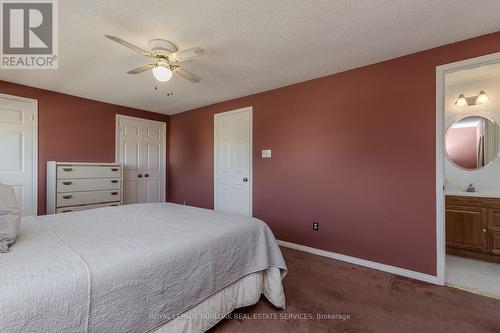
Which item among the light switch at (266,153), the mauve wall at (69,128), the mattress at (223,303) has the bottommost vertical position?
the mattress at (223,303)

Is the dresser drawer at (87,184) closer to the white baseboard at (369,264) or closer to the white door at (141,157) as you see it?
the white door at (141,157)

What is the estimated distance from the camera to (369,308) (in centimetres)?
185

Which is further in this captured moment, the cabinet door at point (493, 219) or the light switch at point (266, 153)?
the light switch at point (266, 153)

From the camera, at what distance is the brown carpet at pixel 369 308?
5.37ft

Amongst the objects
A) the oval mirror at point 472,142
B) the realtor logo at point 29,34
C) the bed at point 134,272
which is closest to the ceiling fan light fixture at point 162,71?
the realtor logo at point 29,34

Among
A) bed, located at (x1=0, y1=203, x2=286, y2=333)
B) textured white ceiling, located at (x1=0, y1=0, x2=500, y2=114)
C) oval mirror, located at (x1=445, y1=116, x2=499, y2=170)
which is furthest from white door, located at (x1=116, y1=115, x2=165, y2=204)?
oval mirror, located at (x1=445, y1=116, x2=499, y2=170)

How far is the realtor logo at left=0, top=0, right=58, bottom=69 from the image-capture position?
5.63 feet

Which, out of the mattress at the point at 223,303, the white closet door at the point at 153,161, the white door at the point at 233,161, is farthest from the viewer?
the white closet door at the point at 153,161

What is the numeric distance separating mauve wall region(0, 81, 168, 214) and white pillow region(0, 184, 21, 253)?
102 inches

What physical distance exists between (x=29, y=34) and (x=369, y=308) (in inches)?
147

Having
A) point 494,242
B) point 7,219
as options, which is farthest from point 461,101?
point 7,219

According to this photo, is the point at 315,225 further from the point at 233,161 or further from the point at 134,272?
the point at 134,272

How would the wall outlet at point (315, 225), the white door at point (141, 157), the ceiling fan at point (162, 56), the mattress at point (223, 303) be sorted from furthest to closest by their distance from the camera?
the white door at point (141, 157) → the wall outlet at point (315, 225) → the ceiling fan at point (162, 56) → the mattress at point (223, 303)

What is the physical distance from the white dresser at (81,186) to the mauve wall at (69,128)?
279 mm
